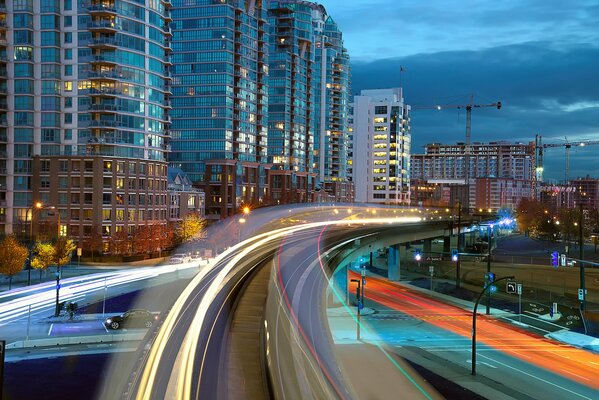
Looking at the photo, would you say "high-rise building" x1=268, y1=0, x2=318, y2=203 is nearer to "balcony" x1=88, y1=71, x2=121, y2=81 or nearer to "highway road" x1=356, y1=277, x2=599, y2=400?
"balcony" x1=88, y1=71, x2=121, y2=81

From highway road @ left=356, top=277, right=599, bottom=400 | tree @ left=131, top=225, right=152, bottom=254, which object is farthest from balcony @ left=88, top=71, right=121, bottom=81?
highway road @ left=356, top=277, right=599, bottom=400

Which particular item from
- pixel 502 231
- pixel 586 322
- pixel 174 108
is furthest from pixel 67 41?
pixel 502 231

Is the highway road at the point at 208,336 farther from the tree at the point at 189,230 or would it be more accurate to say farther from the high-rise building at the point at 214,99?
the high-rise building at the point at 214,99

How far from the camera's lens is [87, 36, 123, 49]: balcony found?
79.8 m

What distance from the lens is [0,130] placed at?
81.8m

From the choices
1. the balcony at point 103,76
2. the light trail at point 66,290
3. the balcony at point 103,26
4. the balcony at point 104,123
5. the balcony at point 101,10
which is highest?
the balcony at point 101,10

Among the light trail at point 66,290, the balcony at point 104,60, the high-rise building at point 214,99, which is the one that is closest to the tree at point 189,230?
the balcony at point 104,60

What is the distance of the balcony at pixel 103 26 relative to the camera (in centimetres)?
7944

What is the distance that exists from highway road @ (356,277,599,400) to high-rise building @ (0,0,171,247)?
41.5 m

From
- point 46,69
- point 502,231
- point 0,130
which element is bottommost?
point 502,231

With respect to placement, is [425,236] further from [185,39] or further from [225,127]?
[185,39]

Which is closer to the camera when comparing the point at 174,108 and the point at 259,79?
the point at 174,108

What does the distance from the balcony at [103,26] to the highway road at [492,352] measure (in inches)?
1969

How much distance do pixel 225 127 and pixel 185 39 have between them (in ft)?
61.9
